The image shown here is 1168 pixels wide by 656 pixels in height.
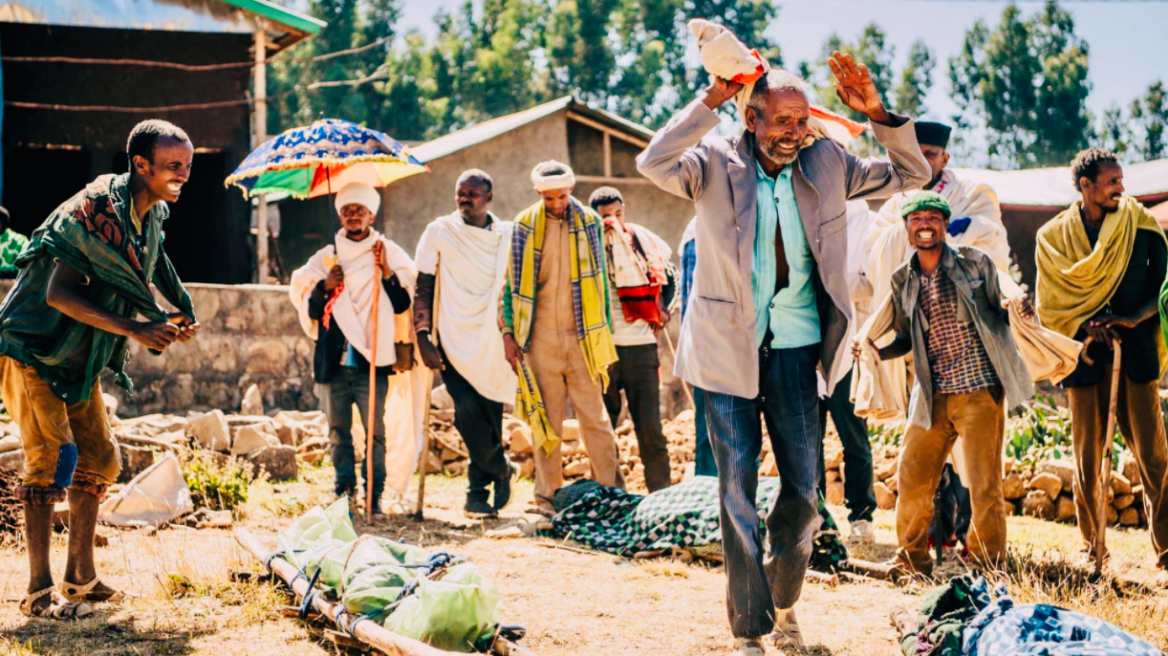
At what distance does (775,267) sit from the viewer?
189 inches

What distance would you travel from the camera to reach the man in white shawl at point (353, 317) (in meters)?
8.57

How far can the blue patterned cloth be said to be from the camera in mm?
3561

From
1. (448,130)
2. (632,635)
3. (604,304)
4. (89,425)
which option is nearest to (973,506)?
(632,635)

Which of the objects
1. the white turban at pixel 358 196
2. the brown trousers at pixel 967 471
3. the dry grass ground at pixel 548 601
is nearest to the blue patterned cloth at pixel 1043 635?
the dry grass ground at pixel 548 601

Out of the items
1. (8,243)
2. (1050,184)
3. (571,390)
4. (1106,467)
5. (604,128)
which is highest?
(604,128)

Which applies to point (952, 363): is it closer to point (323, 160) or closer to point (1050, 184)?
point (323, 160)

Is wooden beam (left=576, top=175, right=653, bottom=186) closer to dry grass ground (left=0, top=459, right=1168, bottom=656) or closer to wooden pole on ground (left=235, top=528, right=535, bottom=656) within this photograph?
dry grass ground (left=0, top=459, right=1168, bottom=656)

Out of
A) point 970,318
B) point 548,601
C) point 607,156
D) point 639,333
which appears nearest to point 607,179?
point 607,156

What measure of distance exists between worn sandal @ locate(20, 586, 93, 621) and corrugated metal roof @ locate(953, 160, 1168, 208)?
16495mm

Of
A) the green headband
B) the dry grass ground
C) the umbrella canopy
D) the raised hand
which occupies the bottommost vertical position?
the dry grass ground

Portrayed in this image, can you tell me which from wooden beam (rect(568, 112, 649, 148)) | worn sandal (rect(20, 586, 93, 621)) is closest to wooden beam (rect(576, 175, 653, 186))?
wooden beam (rect(568, 112, 649, 148))

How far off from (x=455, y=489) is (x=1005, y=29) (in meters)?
38.0

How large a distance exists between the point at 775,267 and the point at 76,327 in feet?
9.74

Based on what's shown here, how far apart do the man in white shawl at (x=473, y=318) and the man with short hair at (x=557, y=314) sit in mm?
375
